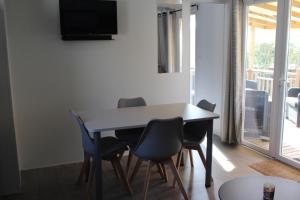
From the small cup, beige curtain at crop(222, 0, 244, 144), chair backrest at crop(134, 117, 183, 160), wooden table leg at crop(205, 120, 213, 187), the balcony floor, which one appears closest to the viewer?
the small cup

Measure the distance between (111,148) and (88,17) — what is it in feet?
5.40

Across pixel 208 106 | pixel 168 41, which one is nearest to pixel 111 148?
pixel 208 106

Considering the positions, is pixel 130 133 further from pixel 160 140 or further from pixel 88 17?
pixel 88 17

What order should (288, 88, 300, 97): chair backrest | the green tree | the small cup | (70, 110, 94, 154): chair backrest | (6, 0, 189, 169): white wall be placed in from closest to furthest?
the small cup → (70, 110, 94, 154): chair backrest → (6, 0, 189, 169): white wall → (288, 88, 300, 97): chair backrest → the green tree

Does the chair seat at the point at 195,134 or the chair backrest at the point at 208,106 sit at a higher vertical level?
the chair backrest at the point at 208,106

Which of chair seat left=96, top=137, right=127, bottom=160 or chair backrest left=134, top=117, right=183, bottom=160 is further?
chair seat left=96, top=137, right=127, bottom=160

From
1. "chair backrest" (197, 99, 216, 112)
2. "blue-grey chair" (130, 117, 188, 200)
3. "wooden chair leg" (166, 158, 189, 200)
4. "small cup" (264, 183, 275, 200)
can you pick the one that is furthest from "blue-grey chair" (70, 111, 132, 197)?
"small cup" (264, 183, 275, 200)

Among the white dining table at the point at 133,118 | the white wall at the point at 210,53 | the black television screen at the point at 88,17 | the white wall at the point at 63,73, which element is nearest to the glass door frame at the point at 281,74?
the white wall at the point at 210,53

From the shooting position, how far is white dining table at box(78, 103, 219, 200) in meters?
2.69

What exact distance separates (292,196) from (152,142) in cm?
116

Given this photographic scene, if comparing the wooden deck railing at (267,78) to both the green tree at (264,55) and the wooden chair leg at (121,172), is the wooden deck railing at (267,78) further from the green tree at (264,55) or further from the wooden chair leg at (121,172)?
the wooden chair leg at (121,172)

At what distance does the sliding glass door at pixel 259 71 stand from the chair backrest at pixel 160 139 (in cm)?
189

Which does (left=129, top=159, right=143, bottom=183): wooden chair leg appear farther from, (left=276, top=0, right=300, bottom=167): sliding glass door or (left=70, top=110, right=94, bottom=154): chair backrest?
(left=276, top=0, right=300, bottom=167): sliding glass door

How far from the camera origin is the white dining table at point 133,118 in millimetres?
2688
